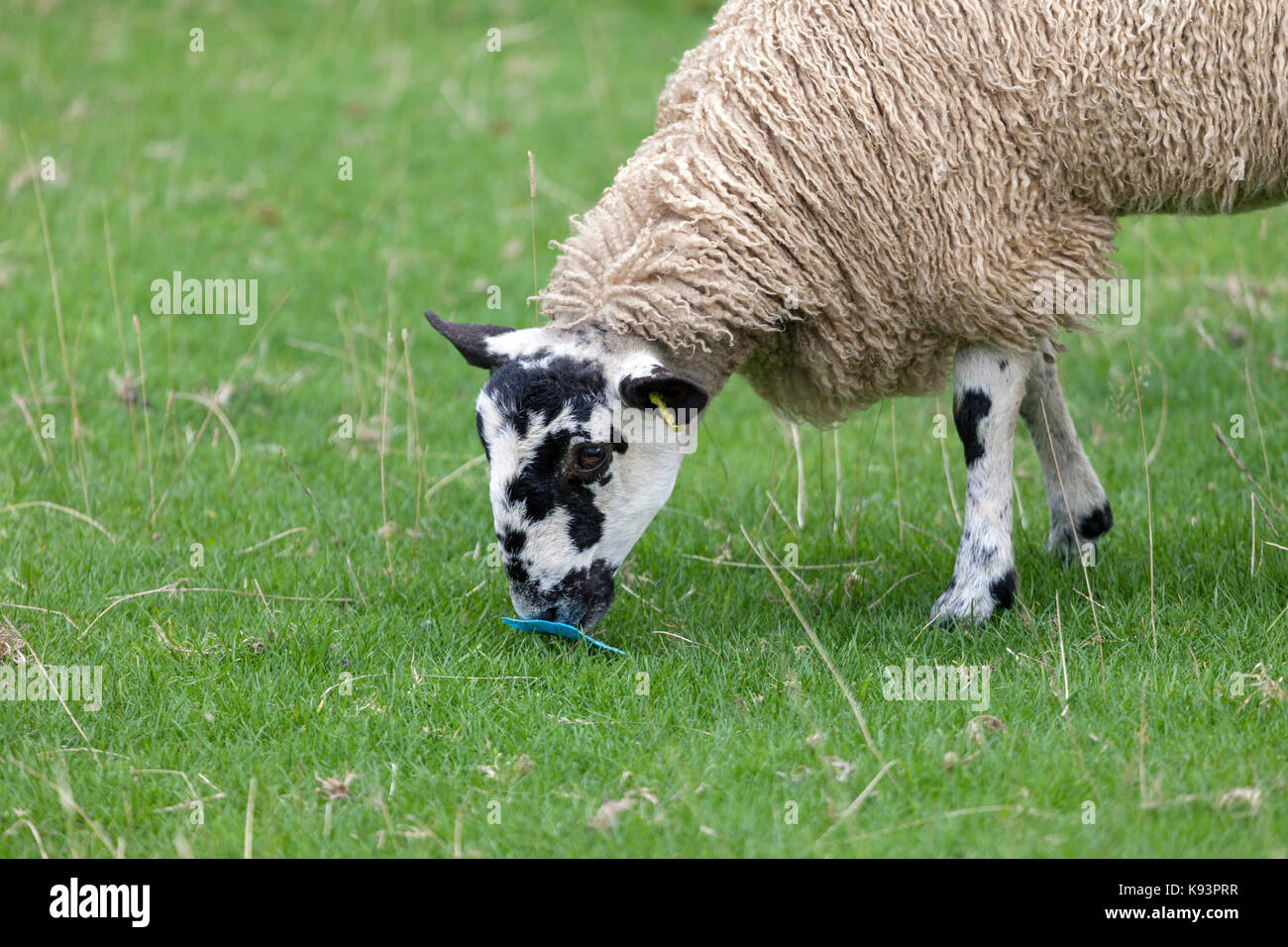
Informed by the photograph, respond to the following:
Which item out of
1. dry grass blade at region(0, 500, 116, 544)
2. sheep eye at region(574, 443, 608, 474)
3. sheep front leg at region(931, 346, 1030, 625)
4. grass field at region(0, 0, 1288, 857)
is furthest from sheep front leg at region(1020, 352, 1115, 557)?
dry grass blade at region(0, 500, 116, 544)

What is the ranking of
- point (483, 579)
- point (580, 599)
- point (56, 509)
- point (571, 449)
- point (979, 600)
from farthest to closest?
1. point (56, 509)
2. point (483, 579)
3. point (979, 600)
4. point (580, 599)
5. point (571, 449)

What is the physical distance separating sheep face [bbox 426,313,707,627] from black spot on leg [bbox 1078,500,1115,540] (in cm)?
199

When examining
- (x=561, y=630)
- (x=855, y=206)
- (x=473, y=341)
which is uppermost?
(x=855, y=206)

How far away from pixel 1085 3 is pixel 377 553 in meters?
3.79

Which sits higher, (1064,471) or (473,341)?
(473,341)

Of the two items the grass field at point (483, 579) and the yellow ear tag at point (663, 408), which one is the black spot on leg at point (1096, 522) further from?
the yellow ear tag at point (663, 408)

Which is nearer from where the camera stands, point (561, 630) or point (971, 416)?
point (561, 630)

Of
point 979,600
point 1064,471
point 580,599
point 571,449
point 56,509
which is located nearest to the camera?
point 571,449

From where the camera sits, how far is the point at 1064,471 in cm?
636

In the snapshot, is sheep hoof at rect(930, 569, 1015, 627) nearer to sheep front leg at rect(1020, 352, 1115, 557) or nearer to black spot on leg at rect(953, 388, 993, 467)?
black spot on leg at rect(953, 388, 993, 467)

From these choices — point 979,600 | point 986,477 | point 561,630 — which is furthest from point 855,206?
point 561,630

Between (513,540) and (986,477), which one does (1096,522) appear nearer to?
(986,477)

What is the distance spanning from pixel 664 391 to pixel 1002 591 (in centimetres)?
167
